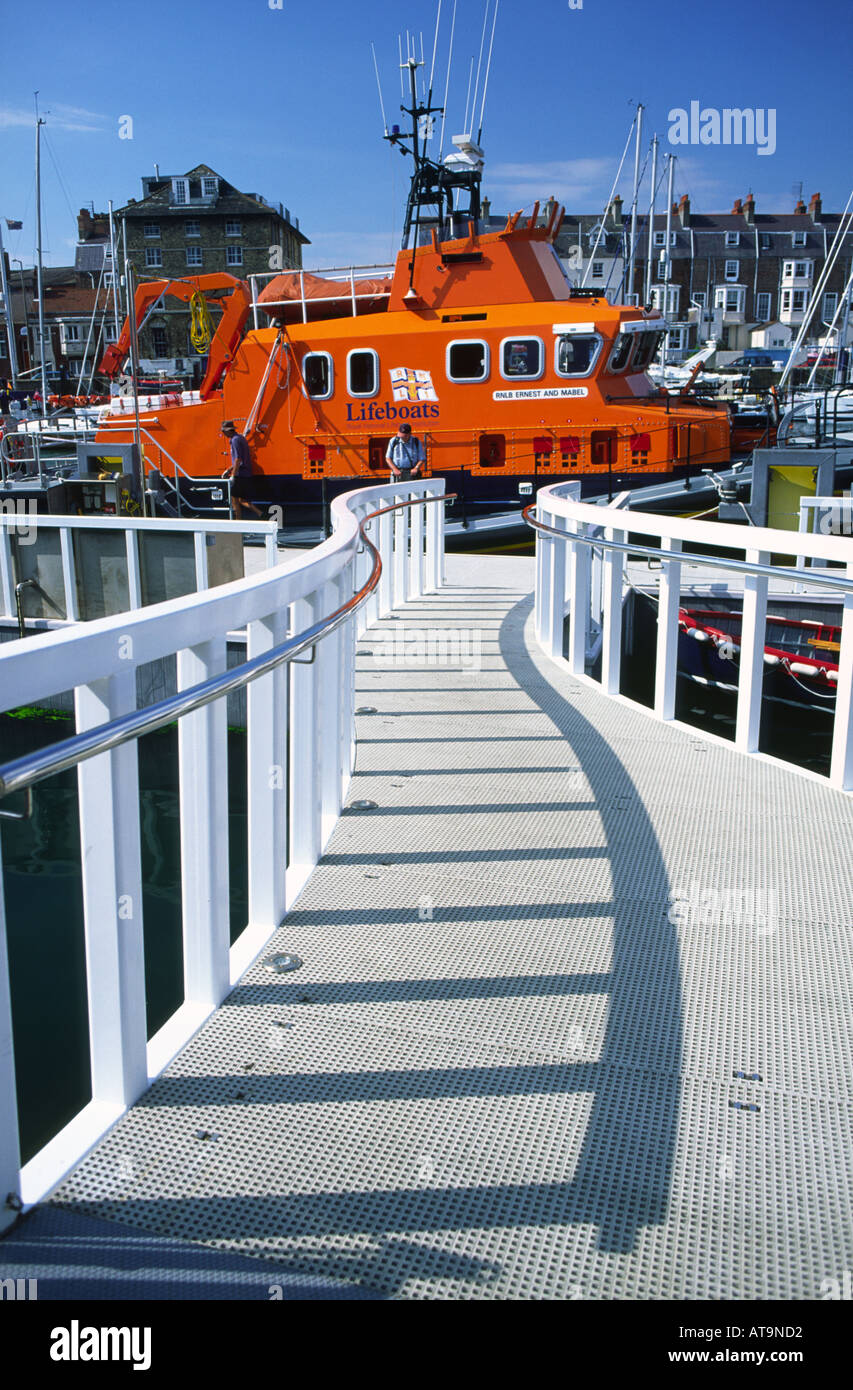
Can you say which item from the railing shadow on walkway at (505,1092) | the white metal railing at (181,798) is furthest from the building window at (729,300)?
the railing shadow on walkway at (505,1092)

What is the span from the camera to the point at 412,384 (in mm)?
14812

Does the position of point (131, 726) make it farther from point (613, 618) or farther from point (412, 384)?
point (412, 384)

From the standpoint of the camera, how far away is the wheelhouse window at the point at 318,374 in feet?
50.0

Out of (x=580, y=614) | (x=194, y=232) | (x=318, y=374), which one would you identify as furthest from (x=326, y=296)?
(x=194, y=232)

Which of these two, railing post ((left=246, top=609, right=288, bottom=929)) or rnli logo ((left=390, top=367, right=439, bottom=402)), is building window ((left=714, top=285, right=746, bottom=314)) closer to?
rnli logo ((left=390, top=367, right=439, bottom=402))

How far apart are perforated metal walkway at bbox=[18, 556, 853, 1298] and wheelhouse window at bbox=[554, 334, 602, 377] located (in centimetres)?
1139

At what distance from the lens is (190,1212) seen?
6.29 ft

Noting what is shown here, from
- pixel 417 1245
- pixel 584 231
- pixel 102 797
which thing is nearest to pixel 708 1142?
pixel 417 1245

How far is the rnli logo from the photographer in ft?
48.4

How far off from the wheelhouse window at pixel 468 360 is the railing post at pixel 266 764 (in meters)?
12.5

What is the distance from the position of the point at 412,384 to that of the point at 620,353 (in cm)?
296

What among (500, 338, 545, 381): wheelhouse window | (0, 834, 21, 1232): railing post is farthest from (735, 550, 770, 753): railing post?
(500, 338, 545, 381): wheelhouse window

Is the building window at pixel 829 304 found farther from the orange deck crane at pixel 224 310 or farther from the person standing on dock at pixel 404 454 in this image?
the person standing on dock at pixel 404 454

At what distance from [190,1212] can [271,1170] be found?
0.59 ft
